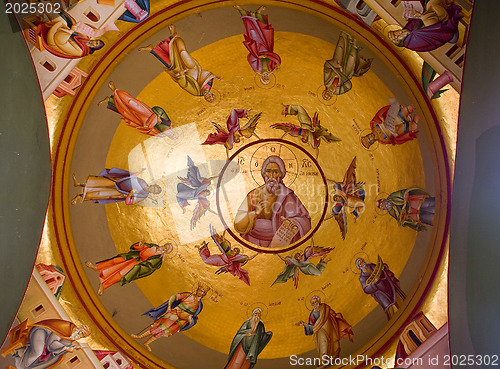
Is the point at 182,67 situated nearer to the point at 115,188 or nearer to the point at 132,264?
the point at 115,188

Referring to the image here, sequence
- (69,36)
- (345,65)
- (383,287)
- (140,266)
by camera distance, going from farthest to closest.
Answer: (140,266) → (383,287) → (345,65) → (69,36)

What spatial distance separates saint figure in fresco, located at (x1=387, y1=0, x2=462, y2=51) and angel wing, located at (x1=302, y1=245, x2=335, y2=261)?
384 centimetres

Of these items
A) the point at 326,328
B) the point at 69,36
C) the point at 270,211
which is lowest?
the point at 326,328

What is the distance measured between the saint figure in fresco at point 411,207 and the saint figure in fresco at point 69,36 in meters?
5.19

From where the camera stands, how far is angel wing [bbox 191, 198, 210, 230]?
10391 millimetres

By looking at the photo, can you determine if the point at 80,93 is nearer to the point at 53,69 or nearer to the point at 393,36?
the point at 53,69

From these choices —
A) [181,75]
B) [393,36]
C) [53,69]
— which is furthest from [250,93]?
[53,69]

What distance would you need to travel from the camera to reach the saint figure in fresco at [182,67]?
29.1 ft

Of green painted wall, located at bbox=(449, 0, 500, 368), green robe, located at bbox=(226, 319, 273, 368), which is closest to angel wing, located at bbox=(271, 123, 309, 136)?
green painted wall, located at bbox=(449, 0, 500, 368)

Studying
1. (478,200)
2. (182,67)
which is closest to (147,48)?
(182,67)

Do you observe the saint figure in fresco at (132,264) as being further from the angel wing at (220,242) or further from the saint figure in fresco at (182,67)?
the saint figure in fresco at (182,67)

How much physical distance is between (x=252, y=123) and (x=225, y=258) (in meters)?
2.49

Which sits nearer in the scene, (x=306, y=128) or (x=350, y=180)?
(x=350, y=180)

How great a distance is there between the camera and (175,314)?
9.79 m
